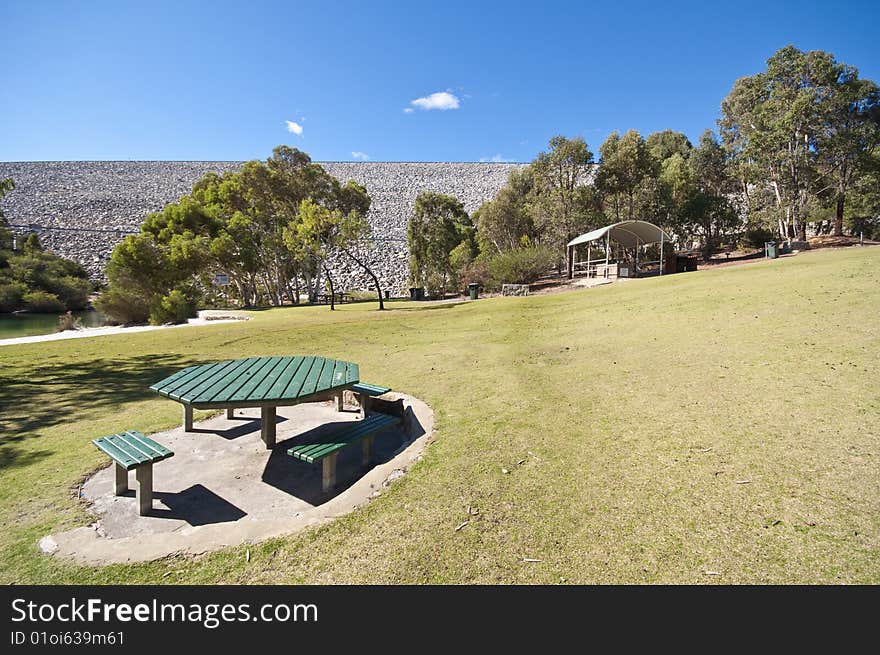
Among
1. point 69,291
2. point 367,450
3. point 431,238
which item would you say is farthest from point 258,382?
point 69,291

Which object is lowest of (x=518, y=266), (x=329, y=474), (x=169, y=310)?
(x=329, y=474)

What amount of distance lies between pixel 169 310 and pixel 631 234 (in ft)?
79.9

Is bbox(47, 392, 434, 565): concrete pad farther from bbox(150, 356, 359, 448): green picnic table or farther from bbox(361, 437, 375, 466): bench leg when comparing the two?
bbox(150, 356, 359, 448): green picnic table

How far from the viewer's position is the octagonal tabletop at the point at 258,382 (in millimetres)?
3193

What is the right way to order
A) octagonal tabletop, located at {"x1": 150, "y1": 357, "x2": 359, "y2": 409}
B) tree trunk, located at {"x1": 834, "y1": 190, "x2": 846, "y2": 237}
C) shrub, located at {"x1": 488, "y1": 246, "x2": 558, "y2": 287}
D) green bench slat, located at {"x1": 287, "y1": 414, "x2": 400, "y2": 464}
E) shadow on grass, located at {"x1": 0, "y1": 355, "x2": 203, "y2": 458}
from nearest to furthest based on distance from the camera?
green bench slat, located at {"x1": 287, "y1": 414, "x2": 400, "y2": 464} → octagonal tabletop, located at {"x1": 150, "y1": 357, "x2": 359, "y2": 409} → shadow on grass, located at {"x1": 0, "y1": 355, "x2": 203, "y2": 458} → shrub, located at {"x1": 488, "y1": 246, "x2": 558, "y2": 287} → tree trunk, located at {"x1": 834, "y1": 190, "x2": 846, "y2": 237}

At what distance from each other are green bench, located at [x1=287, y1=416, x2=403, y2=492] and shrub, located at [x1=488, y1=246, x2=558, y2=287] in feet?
65.2

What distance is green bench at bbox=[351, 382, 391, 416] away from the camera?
467 centimetres

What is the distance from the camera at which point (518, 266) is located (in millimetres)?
22969

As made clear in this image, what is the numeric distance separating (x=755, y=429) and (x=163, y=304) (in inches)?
815

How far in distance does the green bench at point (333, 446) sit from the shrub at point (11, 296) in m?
36.7

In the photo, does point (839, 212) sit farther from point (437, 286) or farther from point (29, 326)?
point (29, 326)

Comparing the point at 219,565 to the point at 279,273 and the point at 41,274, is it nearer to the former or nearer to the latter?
the point at 279,273

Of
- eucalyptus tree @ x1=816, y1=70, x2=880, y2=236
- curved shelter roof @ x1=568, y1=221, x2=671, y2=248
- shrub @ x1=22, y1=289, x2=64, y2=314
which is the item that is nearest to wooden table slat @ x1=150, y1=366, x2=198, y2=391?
curved shelter roof @ x1=568, y1=221, x2=671, y2=248
